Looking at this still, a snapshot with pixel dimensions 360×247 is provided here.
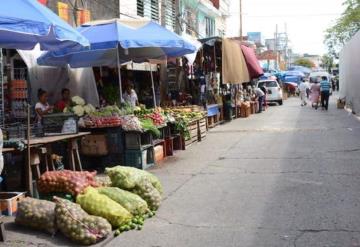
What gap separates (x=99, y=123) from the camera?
33.0ft

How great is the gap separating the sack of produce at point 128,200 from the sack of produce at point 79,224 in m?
0.53

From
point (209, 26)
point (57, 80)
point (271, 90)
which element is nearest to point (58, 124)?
point (57, 80)

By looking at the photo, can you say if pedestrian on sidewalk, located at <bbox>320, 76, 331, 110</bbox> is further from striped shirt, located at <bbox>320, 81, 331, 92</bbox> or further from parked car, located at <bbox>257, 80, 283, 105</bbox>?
parked car, located at <bbox>257, 80, 283, 105</bbox>

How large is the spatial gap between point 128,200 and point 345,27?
53444 millimetres

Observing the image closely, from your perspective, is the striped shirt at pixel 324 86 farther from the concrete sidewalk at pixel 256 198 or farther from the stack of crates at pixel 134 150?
the stack of crates at pixel 134 150

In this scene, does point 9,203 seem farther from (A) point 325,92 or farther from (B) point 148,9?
(A) point 325,92

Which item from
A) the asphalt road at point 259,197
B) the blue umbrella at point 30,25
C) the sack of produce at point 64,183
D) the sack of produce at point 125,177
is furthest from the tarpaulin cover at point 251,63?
the sack of produce at point 64,183

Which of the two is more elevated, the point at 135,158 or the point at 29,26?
the point at 29,26

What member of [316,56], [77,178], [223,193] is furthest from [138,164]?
[316,56]

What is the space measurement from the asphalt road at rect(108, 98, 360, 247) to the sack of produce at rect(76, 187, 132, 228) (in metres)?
0.24

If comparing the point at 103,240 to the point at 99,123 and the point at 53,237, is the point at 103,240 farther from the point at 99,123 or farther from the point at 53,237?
the point at 99,123

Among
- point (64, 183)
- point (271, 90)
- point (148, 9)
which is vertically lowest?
point (64, 183)

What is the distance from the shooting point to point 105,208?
6.30 m

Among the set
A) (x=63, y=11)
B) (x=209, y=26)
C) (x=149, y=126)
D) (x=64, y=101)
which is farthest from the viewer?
(x=209, y=26)
